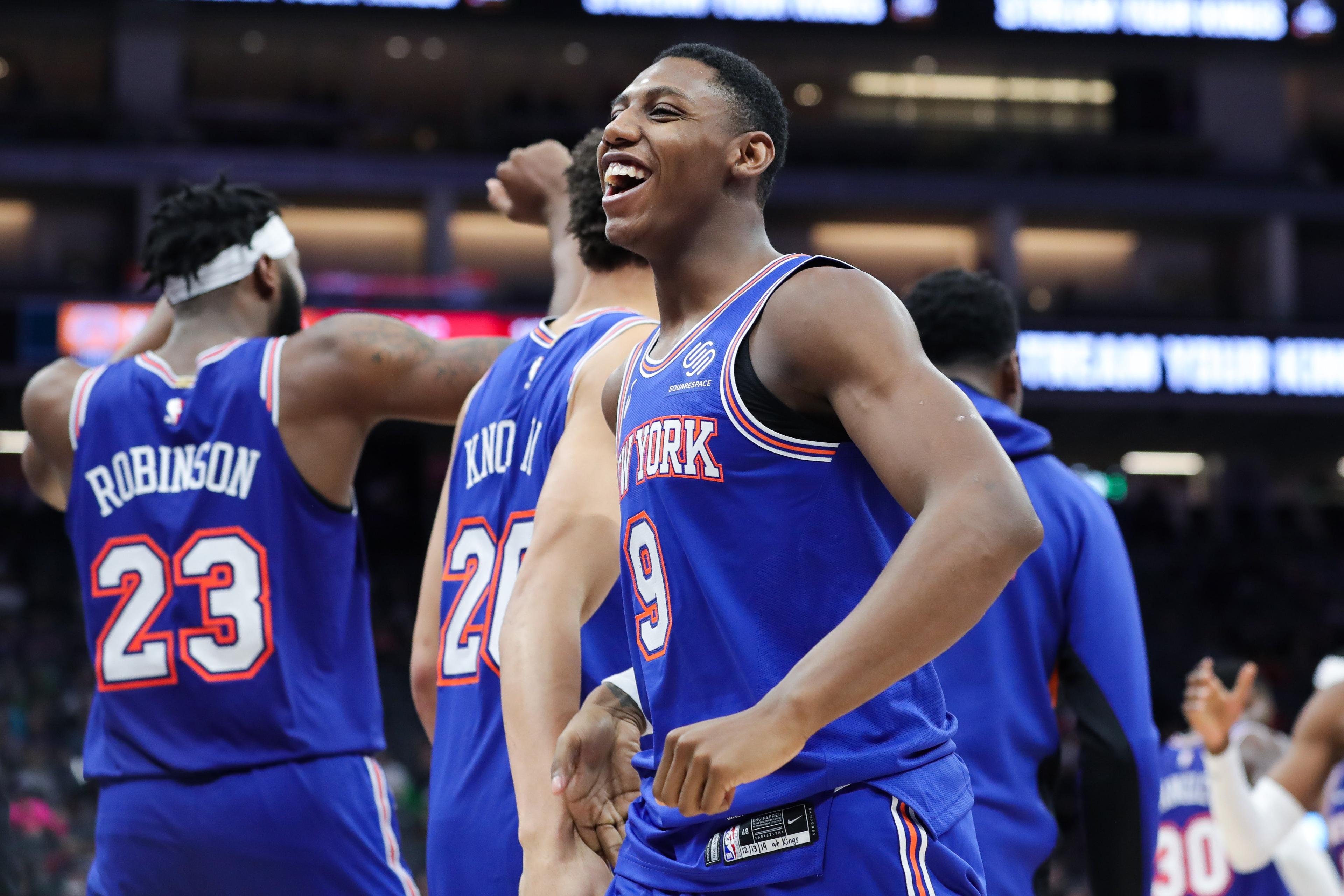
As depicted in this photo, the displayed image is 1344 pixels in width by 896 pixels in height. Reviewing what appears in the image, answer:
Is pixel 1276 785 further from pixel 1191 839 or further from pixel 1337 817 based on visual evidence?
pixel 1191 839

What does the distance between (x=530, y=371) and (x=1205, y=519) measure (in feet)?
76.2

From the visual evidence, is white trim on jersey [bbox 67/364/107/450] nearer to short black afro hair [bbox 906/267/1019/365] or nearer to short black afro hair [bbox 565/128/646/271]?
short black afro hair [bbox 565/128/646/271]

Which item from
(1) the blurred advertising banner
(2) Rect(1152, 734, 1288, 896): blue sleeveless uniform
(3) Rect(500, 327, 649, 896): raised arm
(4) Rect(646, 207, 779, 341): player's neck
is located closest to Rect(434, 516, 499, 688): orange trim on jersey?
(3) Rect(500, 327, 649, 896): raised arm

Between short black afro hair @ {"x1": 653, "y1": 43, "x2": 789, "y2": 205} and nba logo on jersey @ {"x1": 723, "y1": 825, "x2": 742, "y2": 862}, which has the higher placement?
short black afro hair @ {"x1": 653, "y1": 43, "x2": 789, "y2": 205}

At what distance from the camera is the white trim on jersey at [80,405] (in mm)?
3807

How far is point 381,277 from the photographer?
27.0 meters

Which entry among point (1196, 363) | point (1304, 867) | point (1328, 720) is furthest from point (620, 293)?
point (1196, 363)

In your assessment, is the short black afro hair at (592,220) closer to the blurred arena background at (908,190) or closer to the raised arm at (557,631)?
the raised arm at (557,631)

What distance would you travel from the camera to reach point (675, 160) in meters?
2.28

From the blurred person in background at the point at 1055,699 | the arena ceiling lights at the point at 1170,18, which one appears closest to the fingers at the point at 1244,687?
the blurred person in background at the point at 1055,699

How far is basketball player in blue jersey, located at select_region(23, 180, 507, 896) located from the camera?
355cm

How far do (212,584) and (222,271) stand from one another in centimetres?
87

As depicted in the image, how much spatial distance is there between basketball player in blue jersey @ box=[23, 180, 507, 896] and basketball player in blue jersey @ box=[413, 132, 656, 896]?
441 mm

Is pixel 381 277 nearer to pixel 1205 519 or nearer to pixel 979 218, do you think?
pixel 979 218
